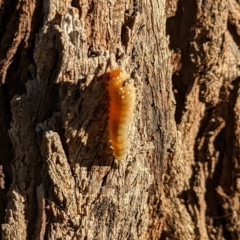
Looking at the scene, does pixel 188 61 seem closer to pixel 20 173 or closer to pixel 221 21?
pixel 221 21

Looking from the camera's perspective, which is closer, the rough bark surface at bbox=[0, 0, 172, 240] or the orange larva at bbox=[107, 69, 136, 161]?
the orange larva at bbox=[107, 69, 136, 161]

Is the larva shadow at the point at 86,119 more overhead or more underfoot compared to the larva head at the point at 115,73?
more underfoot

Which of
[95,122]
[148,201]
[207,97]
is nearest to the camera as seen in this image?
[95,122]

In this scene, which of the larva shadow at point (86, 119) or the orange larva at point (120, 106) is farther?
the larva shadow at point (86, 119)

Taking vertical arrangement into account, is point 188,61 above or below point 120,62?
above

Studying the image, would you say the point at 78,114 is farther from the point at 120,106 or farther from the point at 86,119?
the point at 120,106

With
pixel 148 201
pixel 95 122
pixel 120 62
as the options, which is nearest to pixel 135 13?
pixel 120 62
